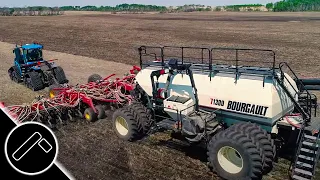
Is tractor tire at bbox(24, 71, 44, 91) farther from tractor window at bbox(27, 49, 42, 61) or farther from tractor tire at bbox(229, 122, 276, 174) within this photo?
tractor tire at bbox(229, 122, 276, 174)

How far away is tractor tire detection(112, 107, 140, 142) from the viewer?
1085 cm

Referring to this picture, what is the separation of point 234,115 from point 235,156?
49.3 inches

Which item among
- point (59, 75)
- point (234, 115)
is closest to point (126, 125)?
point (234, 115)

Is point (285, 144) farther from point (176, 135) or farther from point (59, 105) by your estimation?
point (59, 105)

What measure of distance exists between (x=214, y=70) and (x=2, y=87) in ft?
47.2

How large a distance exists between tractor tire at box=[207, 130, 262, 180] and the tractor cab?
1440cm

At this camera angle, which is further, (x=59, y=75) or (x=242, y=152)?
(x=59, y=75)

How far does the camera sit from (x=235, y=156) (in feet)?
28.9

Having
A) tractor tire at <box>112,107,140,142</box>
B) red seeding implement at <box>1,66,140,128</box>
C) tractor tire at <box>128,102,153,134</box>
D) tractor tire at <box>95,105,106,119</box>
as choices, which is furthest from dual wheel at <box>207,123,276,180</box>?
tractor tire at <box>95,105,106,119</box>

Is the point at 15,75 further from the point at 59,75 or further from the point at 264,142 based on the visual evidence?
the point at 264,142

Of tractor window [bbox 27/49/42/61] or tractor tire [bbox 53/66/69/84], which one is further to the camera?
tractor window [bbox 27/49/42/61]

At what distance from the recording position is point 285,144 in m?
9.59

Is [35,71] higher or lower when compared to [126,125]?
higher

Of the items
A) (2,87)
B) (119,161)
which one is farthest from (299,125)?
(2,87)
